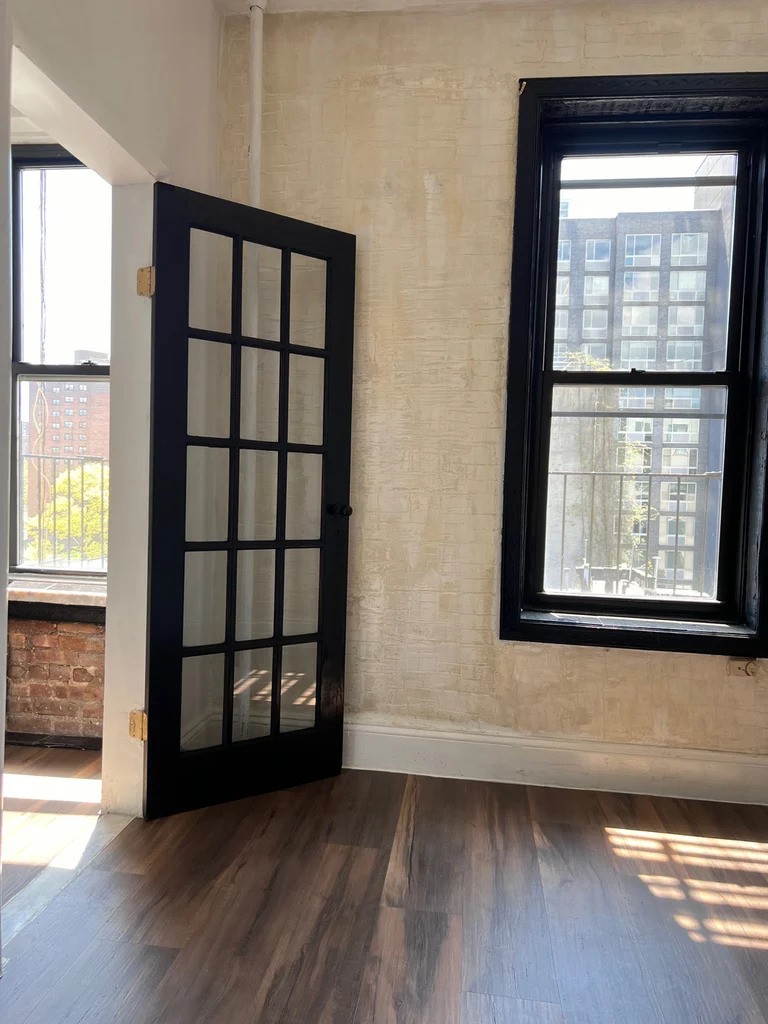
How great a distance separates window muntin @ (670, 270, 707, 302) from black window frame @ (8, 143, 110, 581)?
2.62m

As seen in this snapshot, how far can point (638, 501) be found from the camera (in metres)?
2.84

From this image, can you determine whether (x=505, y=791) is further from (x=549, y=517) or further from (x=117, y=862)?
(x=117, y=862)

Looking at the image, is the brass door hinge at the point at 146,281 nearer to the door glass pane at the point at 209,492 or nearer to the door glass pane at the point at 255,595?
the door glass pane at the point at 209,492

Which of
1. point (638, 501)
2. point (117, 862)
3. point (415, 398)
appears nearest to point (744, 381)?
point (638, 501)

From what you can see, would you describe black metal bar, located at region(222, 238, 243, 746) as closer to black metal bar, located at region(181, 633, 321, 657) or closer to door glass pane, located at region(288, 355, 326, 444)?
black metal bar, located at region(181, 633, 321, 657)

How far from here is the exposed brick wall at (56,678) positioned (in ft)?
10.1

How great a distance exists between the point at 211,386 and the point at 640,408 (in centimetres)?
175

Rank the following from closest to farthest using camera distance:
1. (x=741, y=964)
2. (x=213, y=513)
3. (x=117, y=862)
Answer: (x=741, y=964)
(x=117, y=862)
(x=213, y=513)

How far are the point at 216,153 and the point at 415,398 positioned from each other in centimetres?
132

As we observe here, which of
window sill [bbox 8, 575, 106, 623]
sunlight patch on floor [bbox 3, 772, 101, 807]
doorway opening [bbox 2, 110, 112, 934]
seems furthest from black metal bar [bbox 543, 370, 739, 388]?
sunlight patch on floor [bbox 3, 772, 101, 807]

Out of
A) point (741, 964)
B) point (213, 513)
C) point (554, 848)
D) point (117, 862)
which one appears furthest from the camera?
point (213, 513)

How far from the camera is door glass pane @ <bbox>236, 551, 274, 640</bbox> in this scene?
8.57ft

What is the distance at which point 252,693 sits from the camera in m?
2.64

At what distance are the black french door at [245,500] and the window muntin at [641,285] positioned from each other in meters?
1.17
